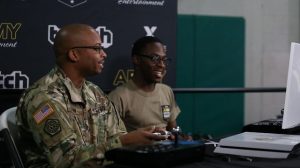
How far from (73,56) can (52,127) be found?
0.38 m

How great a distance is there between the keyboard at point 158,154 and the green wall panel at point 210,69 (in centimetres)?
312

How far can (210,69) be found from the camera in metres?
4.82

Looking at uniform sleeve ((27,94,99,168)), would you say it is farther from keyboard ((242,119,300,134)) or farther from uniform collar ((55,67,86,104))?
keyboard ((242,119,300,134))

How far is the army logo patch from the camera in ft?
5.25

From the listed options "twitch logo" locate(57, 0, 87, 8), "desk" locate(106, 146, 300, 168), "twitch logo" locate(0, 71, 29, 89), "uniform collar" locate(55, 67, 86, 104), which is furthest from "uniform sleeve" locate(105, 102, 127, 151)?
"twitch logo" locate(57, 0, 87, 8)

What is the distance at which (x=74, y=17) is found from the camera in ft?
9.55

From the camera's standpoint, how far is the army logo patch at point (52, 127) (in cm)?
160

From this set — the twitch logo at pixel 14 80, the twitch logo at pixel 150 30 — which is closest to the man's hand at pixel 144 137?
the twitch logo at pixel 14 80

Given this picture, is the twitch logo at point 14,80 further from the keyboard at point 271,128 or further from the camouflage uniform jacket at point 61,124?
the keyboard at point 271,128

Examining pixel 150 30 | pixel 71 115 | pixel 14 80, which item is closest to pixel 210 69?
pixel 150 30

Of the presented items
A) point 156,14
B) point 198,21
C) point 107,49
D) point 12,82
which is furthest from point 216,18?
point 12,82

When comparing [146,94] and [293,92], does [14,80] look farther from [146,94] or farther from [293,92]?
[293,92]

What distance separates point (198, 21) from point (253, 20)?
845mm

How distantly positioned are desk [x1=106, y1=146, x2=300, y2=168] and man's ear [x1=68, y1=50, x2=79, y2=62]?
2.16 ft
